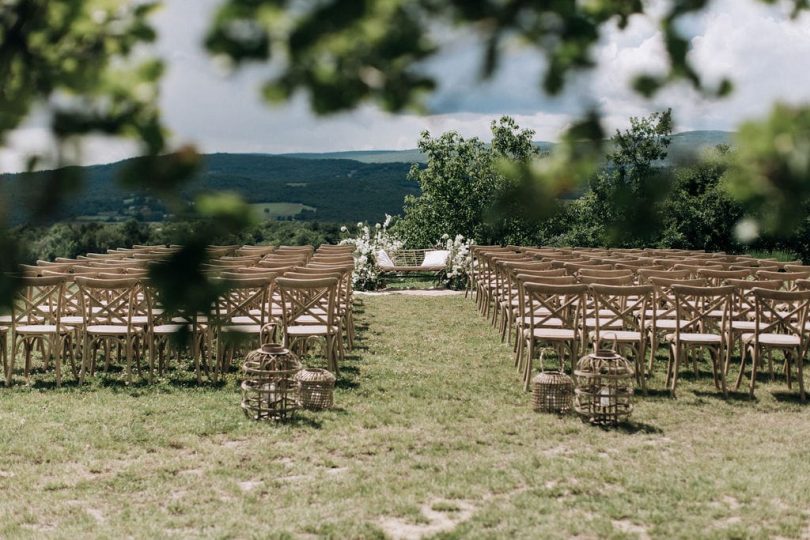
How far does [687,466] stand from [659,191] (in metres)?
4.36

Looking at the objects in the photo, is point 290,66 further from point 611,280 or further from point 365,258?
point 365,258

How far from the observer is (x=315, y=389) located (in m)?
6.86

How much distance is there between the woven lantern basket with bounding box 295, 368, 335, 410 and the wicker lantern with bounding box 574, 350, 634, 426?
196 centimetres

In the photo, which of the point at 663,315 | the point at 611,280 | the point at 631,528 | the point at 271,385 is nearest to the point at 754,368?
the point at 663,315

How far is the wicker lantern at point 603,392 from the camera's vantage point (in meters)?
6.43

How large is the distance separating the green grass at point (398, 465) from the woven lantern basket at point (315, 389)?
16cm

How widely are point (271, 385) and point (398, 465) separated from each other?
1743 millimetres

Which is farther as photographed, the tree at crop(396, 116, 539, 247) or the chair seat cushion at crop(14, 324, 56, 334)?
the tree at crop(396, 116, 539, 247)

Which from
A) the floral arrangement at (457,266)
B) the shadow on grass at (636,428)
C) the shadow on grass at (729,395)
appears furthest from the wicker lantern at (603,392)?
the floral arrangement at (457,266)

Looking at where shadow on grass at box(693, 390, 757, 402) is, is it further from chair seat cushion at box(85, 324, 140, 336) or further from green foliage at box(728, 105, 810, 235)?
green foliage at box(728, 105, 810, 235)

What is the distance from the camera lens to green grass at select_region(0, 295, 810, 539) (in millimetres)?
4406

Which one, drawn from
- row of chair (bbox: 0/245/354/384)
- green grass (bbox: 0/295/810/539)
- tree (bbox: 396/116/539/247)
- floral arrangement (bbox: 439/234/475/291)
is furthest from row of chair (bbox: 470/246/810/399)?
tree (bbox: 396/116/539/247)

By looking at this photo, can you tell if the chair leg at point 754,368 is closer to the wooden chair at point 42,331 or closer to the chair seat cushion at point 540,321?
the chair seat cushion at point 540,321

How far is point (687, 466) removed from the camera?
538 cm
